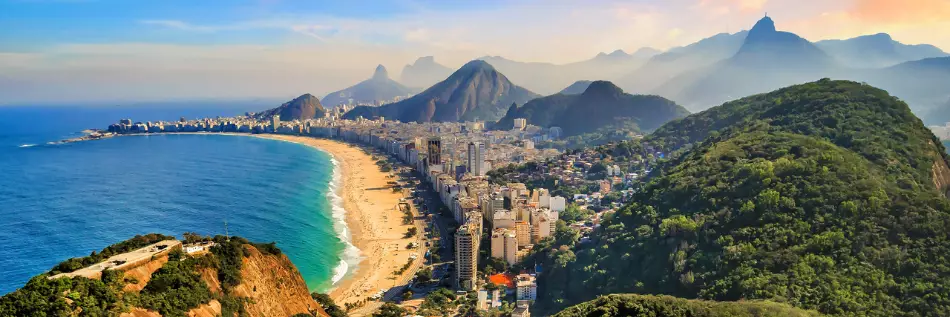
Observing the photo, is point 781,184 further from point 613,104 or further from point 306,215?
point 613,104

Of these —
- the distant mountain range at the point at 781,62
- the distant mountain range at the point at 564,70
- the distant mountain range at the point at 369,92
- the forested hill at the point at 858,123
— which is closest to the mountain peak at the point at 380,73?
the distant mountain range at the point at 369,92

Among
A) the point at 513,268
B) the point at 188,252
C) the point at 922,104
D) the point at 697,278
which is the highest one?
the point at 922,104

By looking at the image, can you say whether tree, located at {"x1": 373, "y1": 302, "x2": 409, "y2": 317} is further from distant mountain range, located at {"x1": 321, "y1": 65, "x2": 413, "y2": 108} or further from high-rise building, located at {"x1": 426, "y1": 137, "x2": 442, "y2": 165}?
distant mountain range, located at {"x1": 321, "y1": 65, "x2": 413, "y2": 108}

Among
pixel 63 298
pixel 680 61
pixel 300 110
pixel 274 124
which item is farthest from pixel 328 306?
pixel 680 61

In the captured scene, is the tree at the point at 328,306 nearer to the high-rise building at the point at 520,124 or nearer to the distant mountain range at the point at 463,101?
the high-rise building at the point at 520,124

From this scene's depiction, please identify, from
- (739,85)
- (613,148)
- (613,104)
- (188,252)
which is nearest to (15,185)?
(188,252)

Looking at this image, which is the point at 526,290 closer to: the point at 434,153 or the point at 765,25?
the point at 434,153

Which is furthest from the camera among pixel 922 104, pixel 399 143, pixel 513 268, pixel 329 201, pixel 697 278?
pixel 922 104
